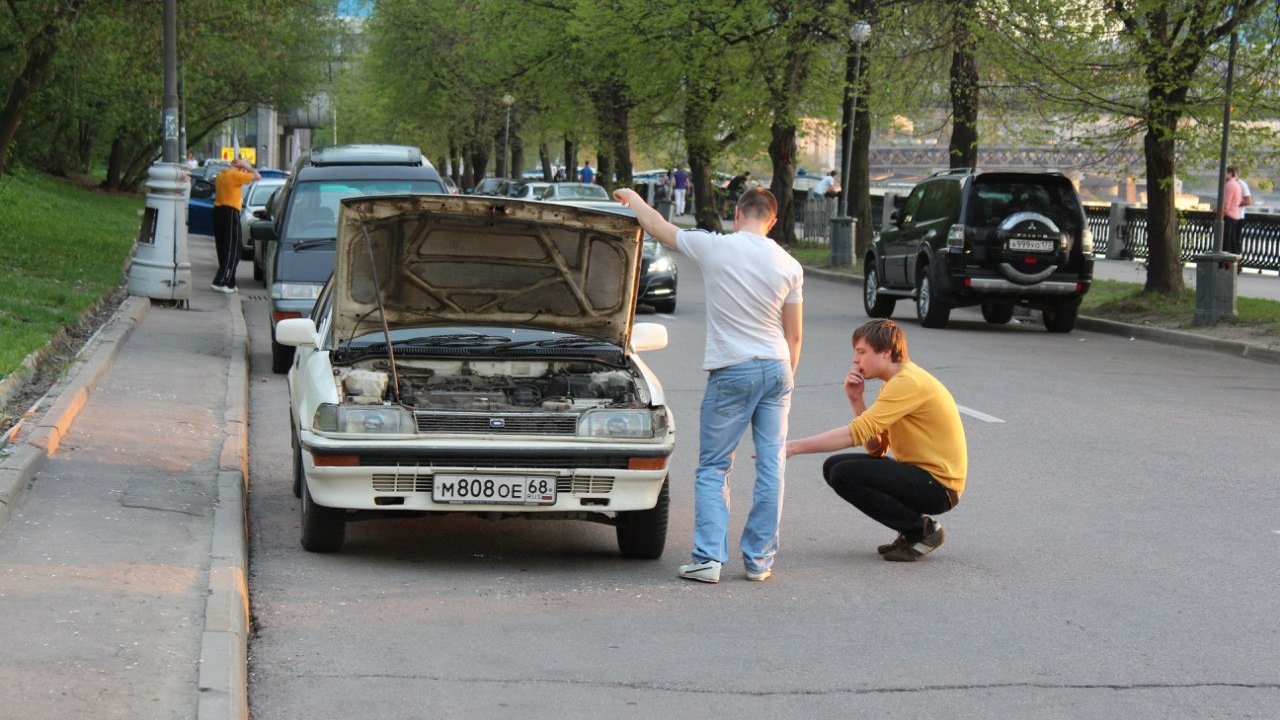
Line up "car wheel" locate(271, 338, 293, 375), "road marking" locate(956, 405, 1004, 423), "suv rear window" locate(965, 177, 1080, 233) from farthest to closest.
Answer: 1. "suv rear window" locate(965, 177, 1080, 233)
2. "car wheel" locate(271, 338, 293, 375)
3. "road marking" locate(956, 405, 1004, 423)

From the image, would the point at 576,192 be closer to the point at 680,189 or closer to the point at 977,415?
the point at 977,415

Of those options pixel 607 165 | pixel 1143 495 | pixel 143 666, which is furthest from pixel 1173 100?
pixel 607 165

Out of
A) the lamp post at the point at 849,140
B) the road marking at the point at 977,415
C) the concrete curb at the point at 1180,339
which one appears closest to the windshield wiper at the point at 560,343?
the road marking at the point at 977,415

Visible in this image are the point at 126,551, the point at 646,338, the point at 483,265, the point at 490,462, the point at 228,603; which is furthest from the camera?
the point at 646,338

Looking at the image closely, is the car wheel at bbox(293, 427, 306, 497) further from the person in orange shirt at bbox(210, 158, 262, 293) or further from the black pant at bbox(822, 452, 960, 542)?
the person in orange shirt at bbox(210, 158, 262, 293)

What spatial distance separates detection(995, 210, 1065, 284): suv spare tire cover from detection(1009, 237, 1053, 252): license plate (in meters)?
0.04

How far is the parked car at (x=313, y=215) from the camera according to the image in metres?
14.5

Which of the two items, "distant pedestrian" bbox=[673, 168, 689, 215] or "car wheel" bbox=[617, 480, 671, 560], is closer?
"car wheel" bbox=[617, 480, 671, 560]

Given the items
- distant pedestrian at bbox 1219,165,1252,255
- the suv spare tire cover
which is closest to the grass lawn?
the suv spare tire cover

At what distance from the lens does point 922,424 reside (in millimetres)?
7945

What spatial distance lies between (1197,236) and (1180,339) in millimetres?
14268

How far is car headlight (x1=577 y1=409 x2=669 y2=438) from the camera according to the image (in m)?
7.41

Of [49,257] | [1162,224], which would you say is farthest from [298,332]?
[1162,224]

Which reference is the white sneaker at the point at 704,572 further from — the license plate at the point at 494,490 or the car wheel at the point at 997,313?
the car wheel at the point at 997,313
